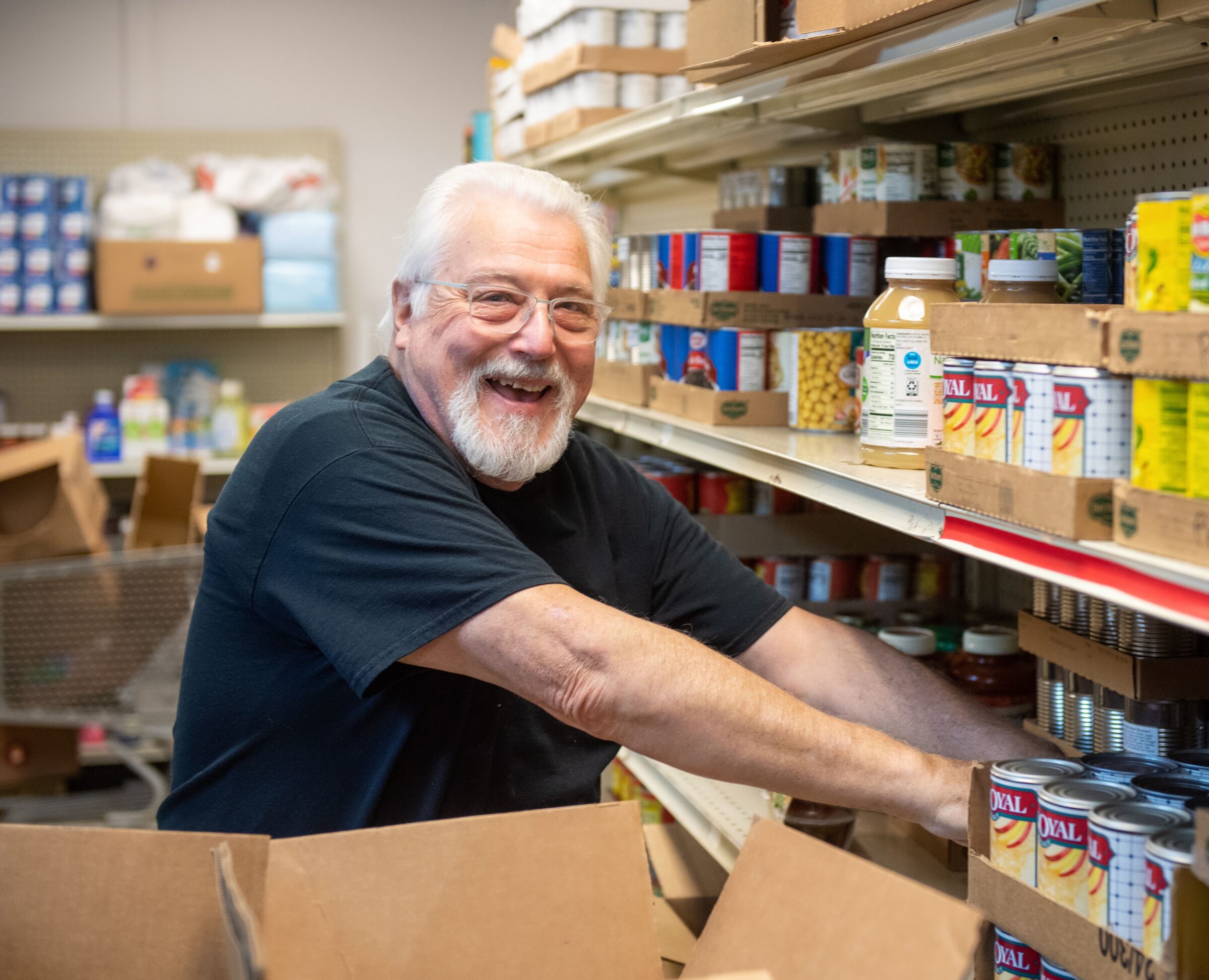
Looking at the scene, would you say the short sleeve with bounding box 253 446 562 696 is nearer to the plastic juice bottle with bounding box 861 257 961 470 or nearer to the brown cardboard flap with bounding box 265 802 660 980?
the brown cardboard flap with bounding box 265 802 660 980

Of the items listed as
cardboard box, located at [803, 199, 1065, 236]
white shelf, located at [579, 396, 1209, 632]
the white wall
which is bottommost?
white shelf, located at [579, 396, 1209, 632]

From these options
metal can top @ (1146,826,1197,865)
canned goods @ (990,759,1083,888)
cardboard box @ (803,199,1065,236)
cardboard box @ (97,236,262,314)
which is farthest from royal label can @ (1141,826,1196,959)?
cardboard box @ (97,236,262,314)

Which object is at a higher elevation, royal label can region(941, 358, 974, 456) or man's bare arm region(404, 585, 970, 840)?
royal label can region(941, 358, 974, 456)

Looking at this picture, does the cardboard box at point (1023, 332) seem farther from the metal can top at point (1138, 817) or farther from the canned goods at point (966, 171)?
the canned goods at point (966, 171)

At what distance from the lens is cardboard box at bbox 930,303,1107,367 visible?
1.03m

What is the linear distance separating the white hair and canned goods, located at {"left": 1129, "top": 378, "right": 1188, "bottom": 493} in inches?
39.2

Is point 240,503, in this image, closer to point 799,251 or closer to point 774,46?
point 774,46

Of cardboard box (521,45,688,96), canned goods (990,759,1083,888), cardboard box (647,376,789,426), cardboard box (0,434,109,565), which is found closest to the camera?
canned goods (990,759,1083,888)

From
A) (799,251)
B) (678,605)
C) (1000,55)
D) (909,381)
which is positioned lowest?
(678,605)

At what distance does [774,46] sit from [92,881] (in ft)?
4.12

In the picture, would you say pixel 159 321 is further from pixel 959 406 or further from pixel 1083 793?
pixel 1083 793

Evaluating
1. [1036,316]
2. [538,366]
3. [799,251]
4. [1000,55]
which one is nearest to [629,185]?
[799,251]

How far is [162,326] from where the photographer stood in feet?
16.6

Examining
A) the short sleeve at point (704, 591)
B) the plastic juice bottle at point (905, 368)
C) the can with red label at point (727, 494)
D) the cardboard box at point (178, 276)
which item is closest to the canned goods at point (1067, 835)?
the plastic juice bottle at point (905, 368)
